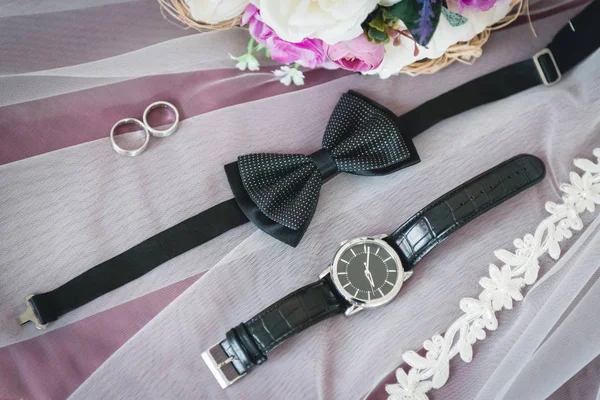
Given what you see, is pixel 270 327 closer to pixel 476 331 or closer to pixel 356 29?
pixel 476 331

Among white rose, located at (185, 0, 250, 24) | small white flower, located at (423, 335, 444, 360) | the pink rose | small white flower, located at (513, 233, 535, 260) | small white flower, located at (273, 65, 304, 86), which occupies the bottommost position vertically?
small white flower, located at (423, 335, 444, 360)

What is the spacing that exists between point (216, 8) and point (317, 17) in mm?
160

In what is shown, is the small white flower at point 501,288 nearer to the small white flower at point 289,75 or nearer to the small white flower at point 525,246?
the small white flower at point 525,246

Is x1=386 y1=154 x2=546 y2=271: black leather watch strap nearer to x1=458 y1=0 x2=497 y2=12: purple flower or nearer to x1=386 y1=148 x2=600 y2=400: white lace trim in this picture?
x1=386 y1=148 x2=600 y2=400: white lace trim

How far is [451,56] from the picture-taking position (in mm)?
857

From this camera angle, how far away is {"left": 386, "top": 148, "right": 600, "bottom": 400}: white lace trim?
0.69 metres

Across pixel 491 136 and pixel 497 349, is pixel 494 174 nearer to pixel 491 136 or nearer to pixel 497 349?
pixel 491 136

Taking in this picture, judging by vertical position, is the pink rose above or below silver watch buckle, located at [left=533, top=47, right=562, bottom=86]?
above

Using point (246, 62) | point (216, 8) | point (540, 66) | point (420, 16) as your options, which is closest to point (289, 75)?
point (246, 62)

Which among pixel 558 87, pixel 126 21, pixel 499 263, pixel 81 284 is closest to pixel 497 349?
pixel 499 263

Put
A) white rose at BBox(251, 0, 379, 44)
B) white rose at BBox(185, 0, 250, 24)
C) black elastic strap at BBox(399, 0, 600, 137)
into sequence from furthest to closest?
black elastic strap at BBox(399, 0, 600, 137) → white rose at BBox(185, 0, 250, 24) → white rose at BBox(251, 0, 379, 44)

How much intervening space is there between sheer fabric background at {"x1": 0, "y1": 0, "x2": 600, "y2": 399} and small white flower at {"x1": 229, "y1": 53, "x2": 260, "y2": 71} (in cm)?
1

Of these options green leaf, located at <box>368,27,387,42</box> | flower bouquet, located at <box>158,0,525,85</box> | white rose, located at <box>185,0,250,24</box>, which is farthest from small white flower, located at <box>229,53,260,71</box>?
green leaf, located at <box>368,27,387,42</box>

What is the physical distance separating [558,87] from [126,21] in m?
0.67
